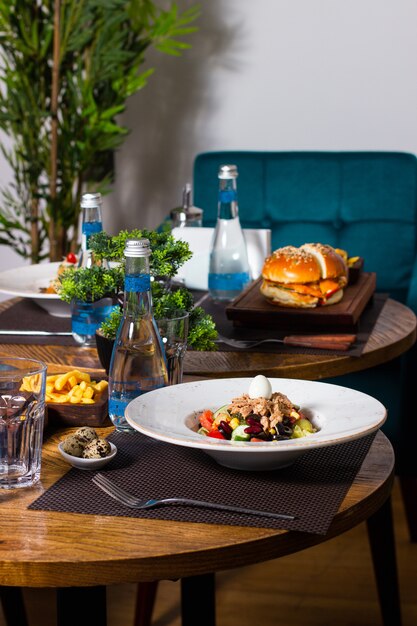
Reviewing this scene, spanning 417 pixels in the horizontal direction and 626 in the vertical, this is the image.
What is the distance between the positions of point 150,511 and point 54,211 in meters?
2.40

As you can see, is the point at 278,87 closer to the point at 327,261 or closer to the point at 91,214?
the point at 327,261

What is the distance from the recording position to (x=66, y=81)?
3.41m

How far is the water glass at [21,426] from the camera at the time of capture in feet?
3.68

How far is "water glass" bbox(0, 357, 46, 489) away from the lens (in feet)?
3.68

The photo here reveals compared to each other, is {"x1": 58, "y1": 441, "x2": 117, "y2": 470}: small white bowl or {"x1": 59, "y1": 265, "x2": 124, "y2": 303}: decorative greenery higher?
{"x1": 59, "y1": 265, "x2": 124, "y2": 303}: decorative greenery

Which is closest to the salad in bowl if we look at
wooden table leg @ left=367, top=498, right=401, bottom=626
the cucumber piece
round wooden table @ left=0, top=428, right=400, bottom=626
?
the cucumber piece

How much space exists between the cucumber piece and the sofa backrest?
72.7 inches

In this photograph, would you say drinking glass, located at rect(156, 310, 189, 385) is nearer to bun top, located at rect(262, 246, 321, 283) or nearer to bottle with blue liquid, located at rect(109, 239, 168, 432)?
bottle with blue liquid, located at rect(109, 239, 168, 432)

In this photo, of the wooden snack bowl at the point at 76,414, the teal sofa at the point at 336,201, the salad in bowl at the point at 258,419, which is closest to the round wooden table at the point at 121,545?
the salad in bowl at the point at 258,419

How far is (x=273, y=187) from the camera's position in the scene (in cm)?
303

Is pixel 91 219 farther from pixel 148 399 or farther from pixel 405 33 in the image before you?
pixel 405 33

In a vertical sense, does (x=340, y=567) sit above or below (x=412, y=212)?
below

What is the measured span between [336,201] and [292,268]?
1.10 meters

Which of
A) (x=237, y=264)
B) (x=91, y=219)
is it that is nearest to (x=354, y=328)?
(x=237, y=264)
